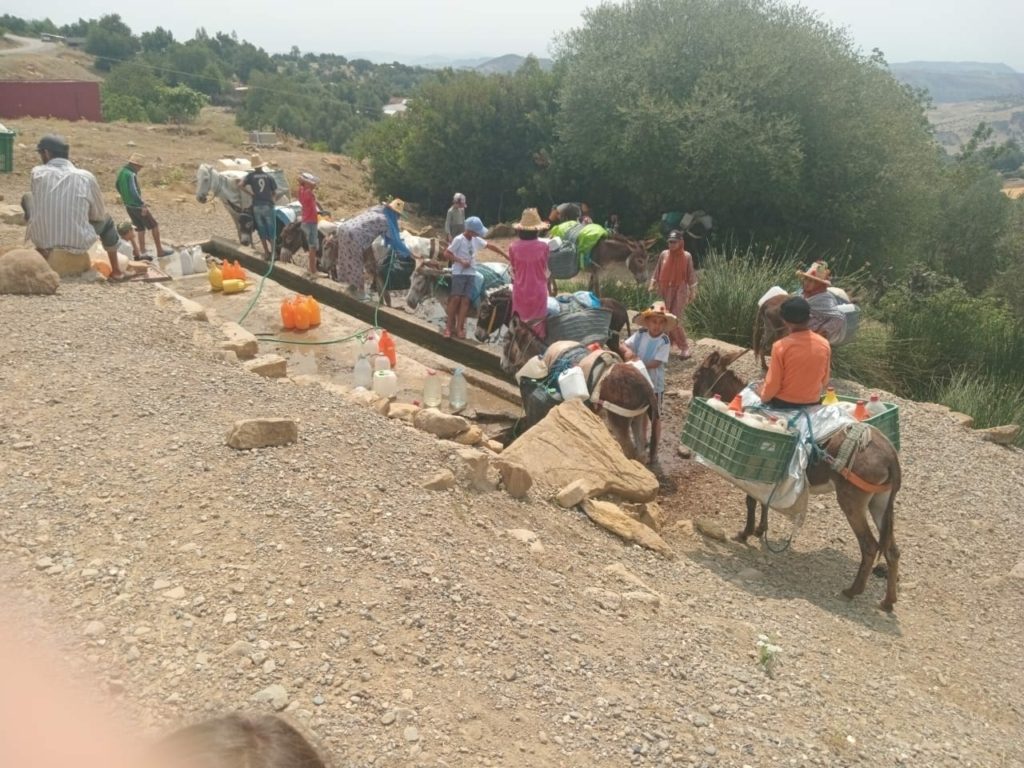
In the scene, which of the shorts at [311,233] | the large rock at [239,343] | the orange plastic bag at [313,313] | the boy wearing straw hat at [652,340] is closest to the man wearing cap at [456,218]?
the shorts at [311,233]

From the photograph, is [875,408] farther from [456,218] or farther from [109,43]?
[109,43]

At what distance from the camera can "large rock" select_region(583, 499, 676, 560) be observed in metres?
5.84

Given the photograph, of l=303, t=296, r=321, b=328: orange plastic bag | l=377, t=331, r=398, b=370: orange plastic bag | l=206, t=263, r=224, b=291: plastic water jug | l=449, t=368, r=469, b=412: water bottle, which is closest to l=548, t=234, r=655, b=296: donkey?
l=303, t=296, r=321, b=328: orange plastic bag

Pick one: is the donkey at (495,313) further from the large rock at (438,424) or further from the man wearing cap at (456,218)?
the man wearing cap at (456,218)

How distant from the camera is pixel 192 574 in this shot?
4.05m

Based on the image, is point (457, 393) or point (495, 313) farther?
point (495, 313)

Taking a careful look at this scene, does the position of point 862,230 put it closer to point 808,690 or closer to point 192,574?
point 808,690

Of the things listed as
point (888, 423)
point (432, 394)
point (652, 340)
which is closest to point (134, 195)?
point (432, 394)

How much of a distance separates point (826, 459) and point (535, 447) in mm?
2141

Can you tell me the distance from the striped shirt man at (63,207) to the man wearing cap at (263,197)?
4.50 m

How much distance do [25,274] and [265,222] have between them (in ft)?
18.9

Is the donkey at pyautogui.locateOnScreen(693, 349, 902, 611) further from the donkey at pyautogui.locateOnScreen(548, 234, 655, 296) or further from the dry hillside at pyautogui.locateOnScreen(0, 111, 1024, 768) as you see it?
the donkey at pyautogui.locateOnScreen(548, 234, 655, 296)

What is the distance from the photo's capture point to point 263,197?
1371cm

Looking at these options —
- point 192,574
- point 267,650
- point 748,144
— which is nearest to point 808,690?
point 267,650
